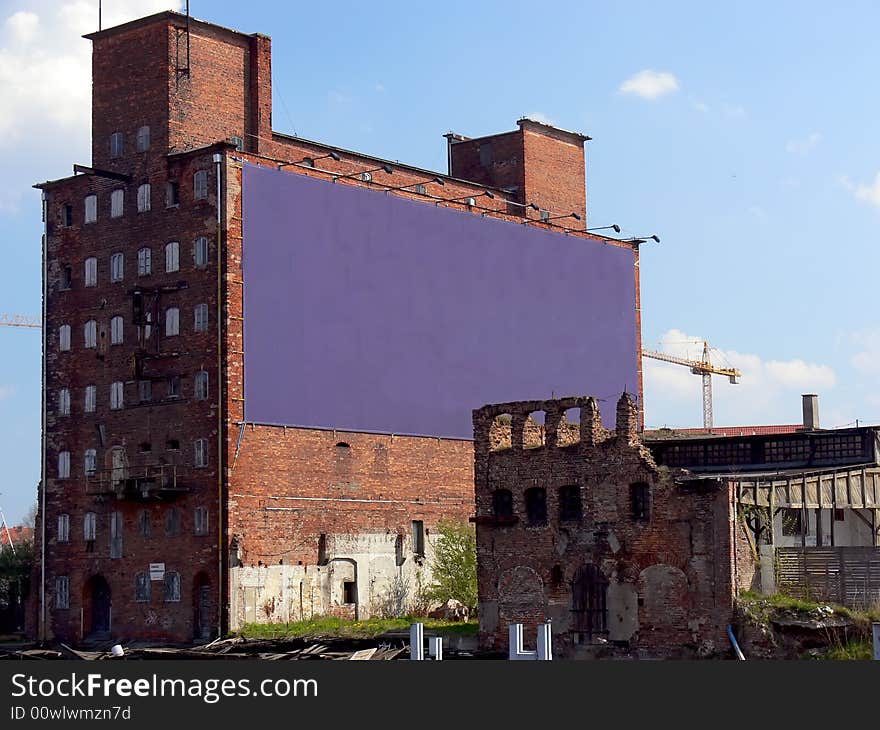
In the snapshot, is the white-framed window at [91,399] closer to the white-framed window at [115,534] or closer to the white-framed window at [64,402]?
the white-framed window at [64,402]

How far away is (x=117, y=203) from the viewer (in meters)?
69.9

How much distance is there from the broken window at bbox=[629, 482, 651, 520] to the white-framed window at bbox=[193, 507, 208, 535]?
20535mm

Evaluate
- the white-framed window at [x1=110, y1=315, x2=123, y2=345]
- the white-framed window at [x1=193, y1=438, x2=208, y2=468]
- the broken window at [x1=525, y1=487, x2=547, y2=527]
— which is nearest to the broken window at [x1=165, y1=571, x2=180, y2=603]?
the white-framed window at [x1=193, y1=438, x2=208, y2=468]

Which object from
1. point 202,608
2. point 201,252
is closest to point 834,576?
point 202,608

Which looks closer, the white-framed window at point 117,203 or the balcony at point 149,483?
the balcony at point 149,483

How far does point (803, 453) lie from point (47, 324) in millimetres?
31675

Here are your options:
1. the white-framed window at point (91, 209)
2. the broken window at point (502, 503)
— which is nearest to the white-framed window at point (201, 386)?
the white-framed window at point (91, 209)

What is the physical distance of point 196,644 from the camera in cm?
6384

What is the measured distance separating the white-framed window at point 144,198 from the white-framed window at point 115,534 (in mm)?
12207

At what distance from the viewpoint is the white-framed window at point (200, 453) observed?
2583 inches

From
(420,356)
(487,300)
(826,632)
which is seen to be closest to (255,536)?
(420,356)

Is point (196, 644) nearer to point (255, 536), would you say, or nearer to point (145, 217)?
point (255, 536)

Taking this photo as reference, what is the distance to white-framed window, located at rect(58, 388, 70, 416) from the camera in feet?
233

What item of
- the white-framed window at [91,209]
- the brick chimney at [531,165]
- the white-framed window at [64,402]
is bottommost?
the white-framed window at [64,402]
